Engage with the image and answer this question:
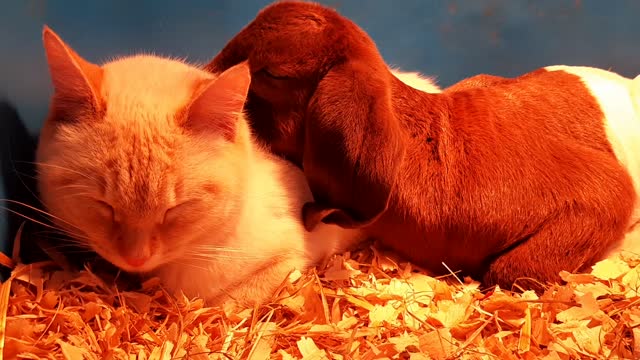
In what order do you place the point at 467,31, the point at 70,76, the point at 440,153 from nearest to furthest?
the point at 70,76 < the point at 440,153 < the point at 467,31

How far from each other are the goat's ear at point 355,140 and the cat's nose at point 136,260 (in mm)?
414

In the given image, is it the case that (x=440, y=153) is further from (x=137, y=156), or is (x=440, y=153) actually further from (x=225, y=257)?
(x=137, y=156)

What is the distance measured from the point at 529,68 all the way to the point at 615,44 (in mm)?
290

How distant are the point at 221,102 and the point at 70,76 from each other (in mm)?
253

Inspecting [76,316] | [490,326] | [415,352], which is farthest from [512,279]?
[76,316]

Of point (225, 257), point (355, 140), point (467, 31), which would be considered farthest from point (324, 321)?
point (467, 31)

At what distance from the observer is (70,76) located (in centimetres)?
107

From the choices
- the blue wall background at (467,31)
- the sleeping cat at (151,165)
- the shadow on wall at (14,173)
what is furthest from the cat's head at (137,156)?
the blue wall background at (467,31)

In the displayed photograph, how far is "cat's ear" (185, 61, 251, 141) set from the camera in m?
1.09

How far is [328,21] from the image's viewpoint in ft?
4.63

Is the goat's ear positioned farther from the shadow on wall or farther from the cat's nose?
the shadow on wall

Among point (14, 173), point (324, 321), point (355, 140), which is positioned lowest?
point (324, 321)

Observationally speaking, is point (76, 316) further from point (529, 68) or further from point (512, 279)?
point (529, 68)

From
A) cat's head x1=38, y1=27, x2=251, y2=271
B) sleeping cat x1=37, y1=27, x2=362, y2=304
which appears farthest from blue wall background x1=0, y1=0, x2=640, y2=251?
cat's head x1=38, y1=27, x2=251, y2=271
